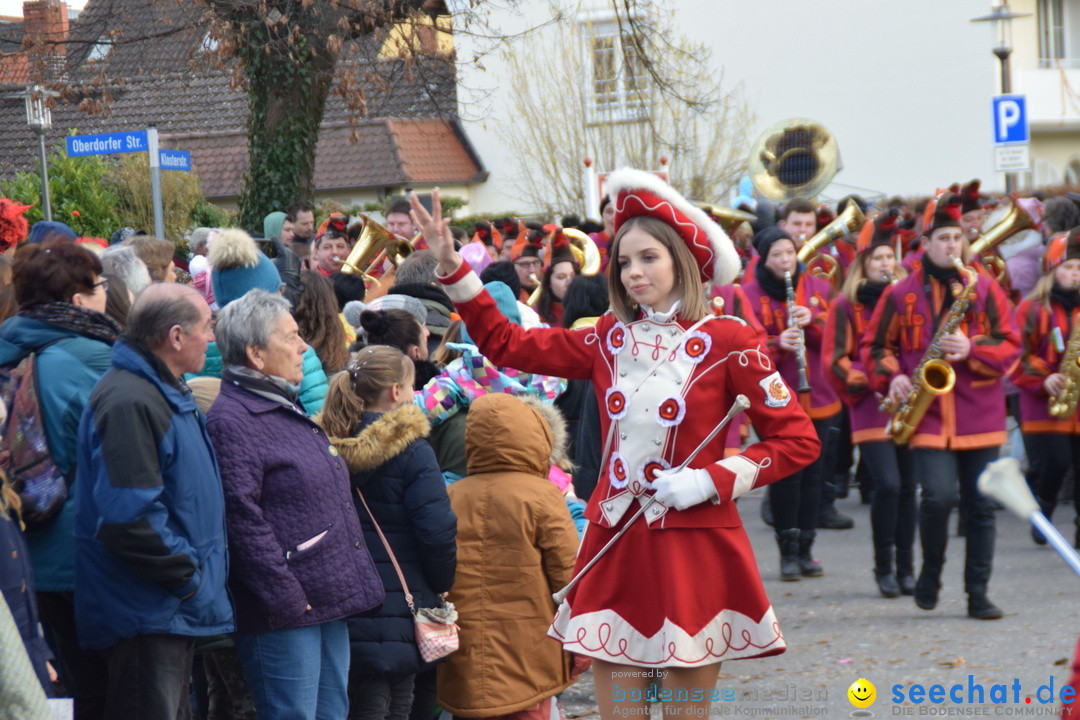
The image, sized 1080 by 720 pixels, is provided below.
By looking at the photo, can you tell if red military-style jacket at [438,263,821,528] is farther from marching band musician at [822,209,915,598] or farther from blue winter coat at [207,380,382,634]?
marching band musician at [822,209,915,598]

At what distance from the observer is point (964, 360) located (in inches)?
270

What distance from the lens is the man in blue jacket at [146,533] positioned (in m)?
3.78

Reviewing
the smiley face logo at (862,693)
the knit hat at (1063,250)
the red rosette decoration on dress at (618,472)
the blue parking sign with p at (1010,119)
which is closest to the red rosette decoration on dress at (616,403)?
the red rosette decoration on dress at (618,472)

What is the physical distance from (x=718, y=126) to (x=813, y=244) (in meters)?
13.5

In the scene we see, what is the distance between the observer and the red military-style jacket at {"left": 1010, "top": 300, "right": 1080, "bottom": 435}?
841 cm

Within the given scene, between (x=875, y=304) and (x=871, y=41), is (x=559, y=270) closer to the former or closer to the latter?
(x=875, y=304)

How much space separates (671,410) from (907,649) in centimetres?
321

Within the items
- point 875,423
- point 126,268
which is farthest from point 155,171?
point 875,423

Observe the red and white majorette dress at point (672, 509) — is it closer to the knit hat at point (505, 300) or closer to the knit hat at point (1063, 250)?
the knit hat at point (505, 300)

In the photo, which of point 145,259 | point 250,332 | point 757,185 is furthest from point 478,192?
point 250,332

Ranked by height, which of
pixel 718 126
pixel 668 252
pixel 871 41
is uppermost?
pixel 871 41

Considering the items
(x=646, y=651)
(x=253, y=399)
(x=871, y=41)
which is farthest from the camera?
(x=871, y=41)

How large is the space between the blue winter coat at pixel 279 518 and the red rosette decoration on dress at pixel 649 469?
3.53ft

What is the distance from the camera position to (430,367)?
5.91 metres
